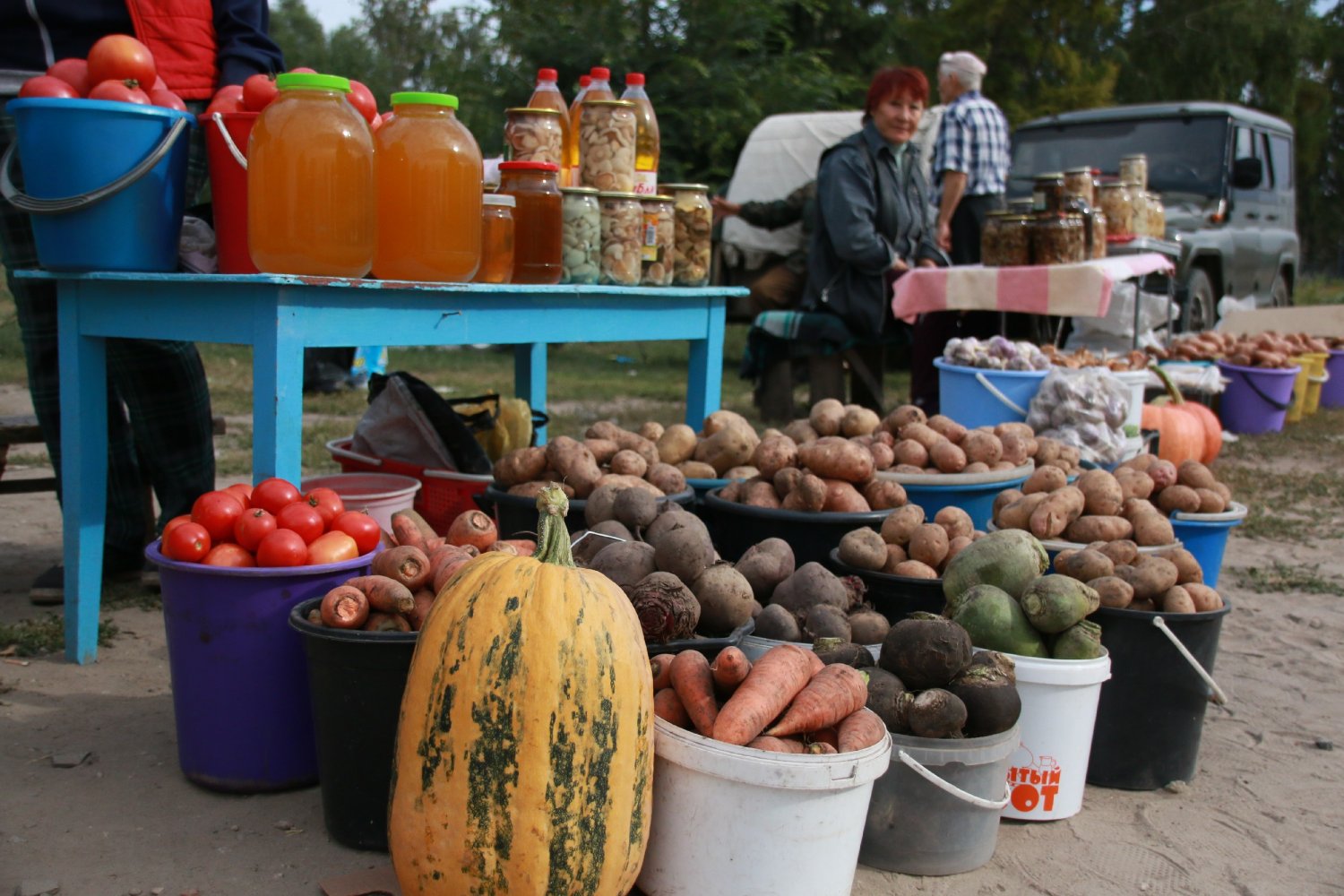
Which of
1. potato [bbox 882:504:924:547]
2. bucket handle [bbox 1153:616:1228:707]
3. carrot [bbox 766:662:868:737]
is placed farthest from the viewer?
potato [bbox 882:504:924:547]

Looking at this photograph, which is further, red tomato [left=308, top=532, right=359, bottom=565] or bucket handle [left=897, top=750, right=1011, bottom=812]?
red tomato [left=308, top=532, right=359, bottom=565]

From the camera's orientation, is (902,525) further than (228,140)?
Yes

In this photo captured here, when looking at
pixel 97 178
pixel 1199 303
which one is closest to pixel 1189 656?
pixel 97 178

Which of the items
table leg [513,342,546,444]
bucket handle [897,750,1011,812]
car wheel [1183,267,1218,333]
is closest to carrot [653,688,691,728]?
bucket handle [897,750,1011,812]

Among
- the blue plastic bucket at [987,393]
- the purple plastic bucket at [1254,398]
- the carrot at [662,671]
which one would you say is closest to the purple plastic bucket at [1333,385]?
the purple plastic bucket at [1254,398]

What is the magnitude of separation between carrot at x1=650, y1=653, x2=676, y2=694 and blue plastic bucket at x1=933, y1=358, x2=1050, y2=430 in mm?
3510

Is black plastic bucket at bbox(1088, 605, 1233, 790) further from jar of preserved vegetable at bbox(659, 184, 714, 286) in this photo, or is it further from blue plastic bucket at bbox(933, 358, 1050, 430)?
blue plastic bucket at bbox(933, 358, 1050, 430)

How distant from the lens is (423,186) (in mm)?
3068

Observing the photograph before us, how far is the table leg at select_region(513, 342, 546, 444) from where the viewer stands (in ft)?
16.9

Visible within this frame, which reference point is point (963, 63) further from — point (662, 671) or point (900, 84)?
point (662, 671)

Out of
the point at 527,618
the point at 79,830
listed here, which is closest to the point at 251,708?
the point at 79,830

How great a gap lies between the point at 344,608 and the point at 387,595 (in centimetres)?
9

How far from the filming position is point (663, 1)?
14.6 metres

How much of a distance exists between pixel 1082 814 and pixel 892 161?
16.4 ft
